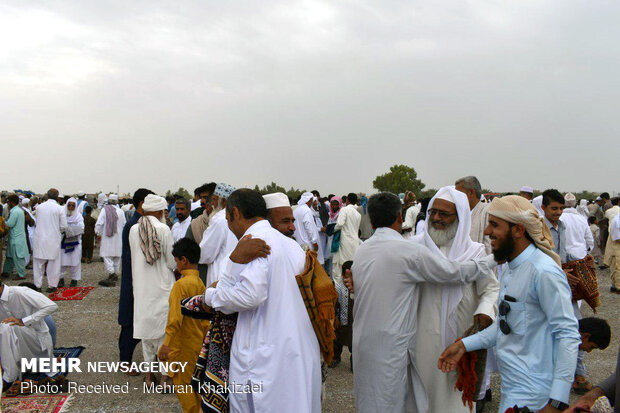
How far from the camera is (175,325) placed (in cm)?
371

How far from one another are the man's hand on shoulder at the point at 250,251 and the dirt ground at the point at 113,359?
8.24 feet

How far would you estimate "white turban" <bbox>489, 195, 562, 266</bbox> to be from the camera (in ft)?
7.47

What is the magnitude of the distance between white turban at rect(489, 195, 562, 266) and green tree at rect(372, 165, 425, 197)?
197 feet

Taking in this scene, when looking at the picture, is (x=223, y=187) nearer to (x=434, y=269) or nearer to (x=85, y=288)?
(x=434, y=269)

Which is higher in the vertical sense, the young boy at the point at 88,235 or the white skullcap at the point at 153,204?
the white skullcap at the point at 153,204

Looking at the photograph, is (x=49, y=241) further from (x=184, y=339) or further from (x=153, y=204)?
(x=184, y=339)

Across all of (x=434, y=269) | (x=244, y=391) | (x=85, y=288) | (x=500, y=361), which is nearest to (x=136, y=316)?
(x=244, y=391)

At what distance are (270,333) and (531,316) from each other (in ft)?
4.22

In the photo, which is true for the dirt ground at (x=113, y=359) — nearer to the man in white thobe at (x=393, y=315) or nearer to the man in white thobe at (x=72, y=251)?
the man in white thobe at (x=72, y=251)

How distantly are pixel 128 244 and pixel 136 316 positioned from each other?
0.79 metres

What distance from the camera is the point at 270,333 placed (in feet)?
8.19

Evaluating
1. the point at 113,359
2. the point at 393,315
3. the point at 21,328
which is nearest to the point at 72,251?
the point at 113,359

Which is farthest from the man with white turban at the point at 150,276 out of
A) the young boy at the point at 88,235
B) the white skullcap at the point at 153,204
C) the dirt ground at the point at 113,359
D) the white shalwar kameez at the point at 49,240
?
the young boy at the point at 88,235

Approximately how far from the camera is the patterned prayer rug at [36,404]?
431 cm
